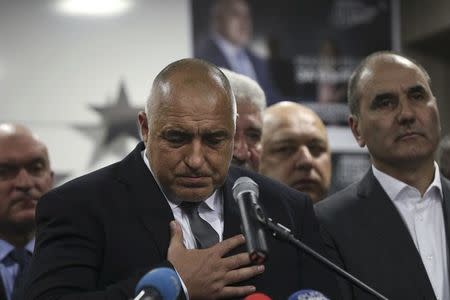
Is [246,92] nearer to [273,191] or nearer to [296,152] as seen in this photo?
[296,152]

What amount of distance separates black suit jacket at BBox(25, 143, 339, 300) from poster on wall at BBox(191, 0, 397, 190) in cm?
422

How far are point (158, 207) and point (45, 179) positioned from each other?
5.07 feet

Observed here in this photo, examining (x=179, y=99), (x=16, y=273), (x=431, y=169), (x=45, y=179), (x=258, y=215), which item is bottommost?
(x=16, y=273)

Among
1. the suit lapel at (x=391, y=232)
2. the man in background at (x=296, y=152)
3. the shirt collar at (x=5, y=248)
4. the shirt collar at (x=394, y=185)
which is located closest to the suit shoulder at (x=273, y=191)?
the suit lapel at (x=391, y=232)

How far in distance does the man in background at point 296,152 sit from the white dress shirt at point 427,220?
2.95ft

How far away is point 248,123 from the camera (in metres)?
3.45

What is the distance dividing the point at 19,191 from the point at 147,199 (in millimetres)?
1482

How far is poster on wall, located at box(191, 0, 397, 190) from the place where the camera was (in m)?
6.69

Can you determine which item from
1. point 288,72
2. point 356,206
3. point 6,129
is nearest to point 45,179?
point 6,129

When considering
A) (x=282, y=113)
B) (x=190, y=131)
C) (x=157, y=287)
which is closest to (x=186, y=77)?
(x=190, y=131)

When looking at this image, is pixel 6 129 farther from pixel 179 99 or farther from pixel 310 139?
pixel 179 99

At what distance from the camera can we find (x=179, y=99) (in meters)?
2.30

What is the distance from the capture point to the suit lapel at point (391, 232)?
266 cm

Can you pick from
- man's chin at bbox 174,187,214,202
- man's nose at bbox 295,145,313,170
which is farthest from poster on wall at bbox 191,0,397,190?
man's chin at bbox 174,187,214,202
